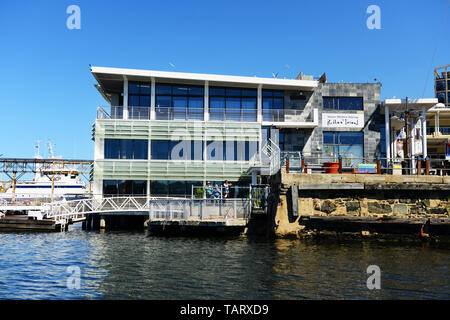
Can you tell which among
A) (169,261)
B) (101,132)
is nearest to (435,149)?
(101,132)

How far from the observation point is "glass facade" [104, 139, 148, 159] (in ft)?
96.8

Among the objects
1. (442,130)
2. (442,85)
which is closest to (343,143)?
(442,130)

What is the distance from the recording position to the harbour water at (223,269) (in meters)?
10.3

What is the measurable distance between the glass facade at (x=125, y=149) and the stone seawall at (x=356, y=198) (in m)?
13.8

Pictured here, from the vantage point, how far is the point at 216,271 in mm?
12859

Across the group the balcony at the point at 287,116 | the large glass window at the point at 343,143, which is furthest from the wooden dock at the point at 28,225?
the large glass window at the point at 343,143

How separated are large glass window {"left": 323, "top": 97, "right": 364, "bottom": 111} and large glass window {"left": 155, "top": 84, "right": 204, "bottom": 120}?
10.5 metres

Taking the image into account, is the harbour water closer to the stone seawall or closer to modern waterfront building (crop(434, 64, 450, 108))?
the stone seawall

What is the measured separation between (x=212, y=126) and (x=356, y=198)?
14.3 m

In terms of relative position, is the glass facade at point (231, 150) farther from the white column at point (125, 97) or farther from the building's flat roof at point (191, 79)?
the white column at point (125, 97)

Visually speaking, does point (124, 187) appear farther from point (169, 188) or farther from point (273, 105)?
point (273, 105)

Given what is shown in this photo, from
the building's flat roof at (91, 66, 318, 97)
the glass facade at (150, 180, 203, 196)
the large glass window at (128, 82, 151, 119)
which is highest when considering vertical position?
the building's flat roof at (91, 66, 318, 97)

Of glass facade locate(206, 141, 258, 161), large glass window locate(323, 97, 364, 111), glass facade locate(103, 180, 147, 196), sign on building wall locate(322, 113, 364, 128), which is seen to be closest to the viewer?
glass facade locate(103, 180, 147, 196)

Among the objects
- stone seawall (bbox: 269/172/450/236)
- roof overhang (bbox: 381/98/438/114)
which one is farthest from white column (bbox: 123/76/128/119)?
roof overhang (bbox: 381/98/438/114)
